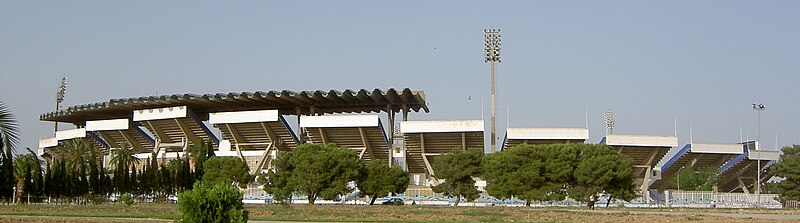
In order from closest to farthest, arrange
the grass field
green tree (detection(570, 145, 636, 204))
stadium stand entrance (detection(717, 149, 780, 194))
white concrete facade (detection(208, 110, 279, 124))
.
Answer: the grass field → green tree (detection(570, 145, 636, 204)) → white concrete facade (detection(208, 110, 279, 124)) → stadium stand entrance (detection(717, 149, 780, 194))

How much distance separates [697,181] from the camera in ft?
282

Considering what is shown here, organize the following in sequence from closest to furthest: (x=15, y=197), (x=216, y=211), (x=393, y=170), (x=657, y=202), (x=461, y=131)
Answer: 1. (x=216, y=211)
2. (x=15, y=197)
3. (x=393, y=170)
4. (x=657, y=202)
5. (x=461, y=131)

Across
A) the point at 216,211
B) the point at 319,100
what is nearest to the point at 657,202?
the point at 319,100

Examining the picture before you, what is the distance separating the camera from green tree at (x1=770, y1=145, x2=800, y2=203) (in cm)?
7125

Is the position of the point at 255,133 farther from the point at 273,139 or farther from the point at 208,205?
the point at 208,205

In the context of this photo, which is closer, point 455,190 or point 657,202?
point 455,190

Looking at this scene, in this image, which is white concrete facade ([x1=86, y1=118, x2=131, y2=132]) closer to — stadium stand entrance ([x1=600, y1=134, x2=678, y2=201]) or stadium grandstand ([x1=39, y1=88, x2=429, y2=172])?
stadium grandstand ([x1=39, y1=88, x2=429, y2=172])

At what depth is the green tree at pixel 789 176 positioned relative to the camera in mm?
71250

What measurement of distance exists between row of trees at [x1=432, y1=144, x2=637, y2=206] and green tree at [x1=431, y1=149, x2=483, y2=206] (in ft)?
5.74

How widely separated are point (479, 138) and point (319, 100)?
15939 mm

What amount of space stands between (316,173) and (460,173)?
1057 cm

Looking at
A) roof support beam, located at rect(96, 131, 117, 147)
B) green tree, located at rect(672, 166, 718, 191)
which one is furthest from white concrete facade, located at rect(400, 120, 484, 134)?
roof support beam, located at rect(96, 131, 117, 147)

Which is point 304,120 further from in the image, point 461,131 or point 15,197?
point 15,197

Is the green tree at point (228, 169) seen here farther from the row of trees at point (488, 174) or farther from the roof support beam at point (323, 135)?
the roof support beam at point (323, 135)
